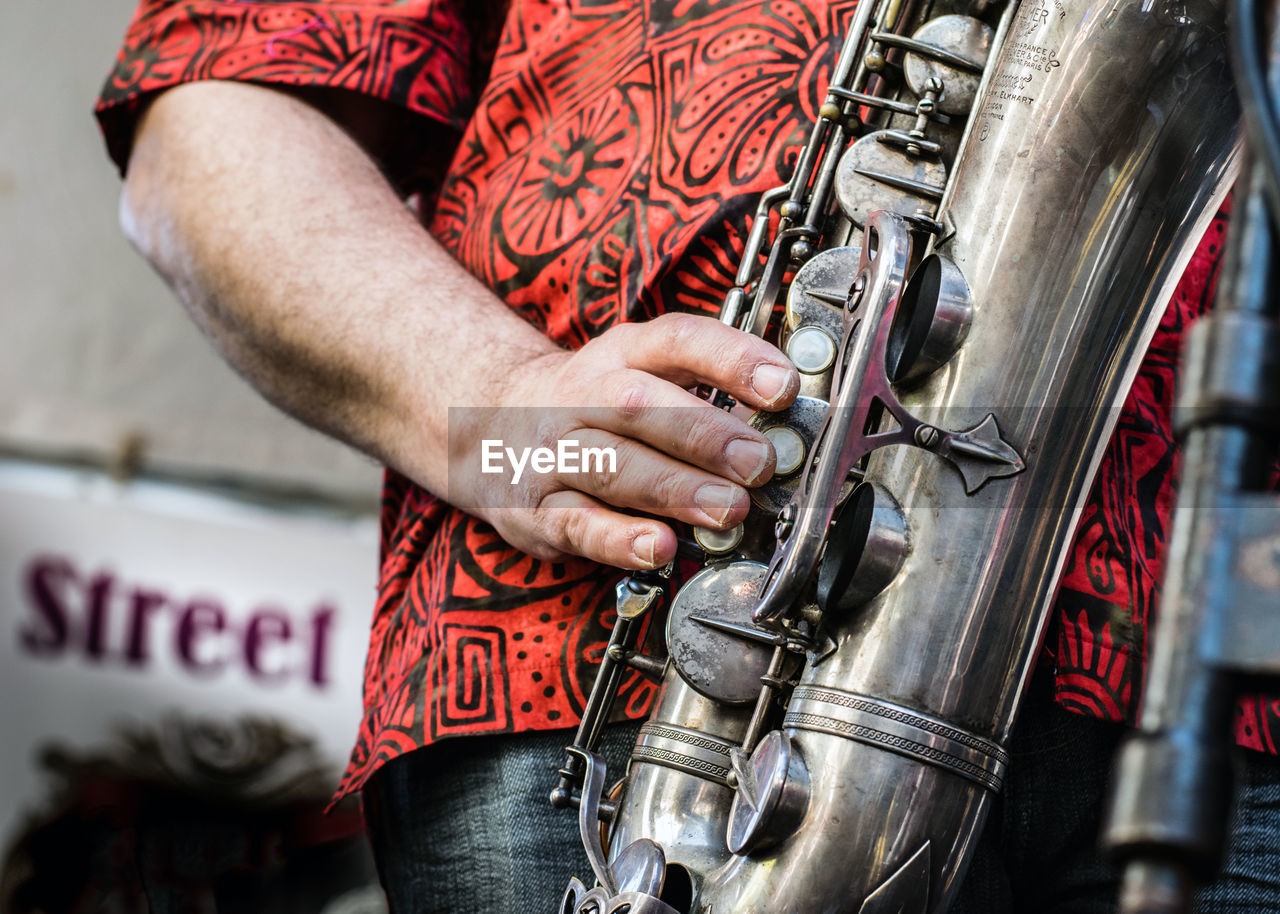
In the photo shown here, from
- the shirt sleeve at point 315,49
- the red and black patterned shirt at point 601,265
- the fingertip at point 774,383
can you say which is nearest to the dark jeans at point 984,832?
the red and black patterned shirt at point 601,265

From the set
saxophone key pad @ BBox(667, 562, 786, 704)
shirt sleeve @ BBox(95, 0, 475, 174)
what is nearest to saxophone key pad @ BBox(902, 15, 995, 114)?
saxophone key pad @ BBox(667, 562, 786, 704)

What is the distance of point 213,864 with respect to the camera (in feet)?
7.43

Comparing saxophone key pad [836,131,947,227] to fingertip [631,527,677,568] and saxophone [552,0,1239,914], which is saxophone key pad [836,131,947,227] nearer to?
saxophone [552,0,1239,914]

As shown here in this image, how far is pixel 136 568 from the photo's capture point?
8.06ft

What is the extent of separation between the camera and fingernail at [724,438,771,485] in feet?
2.44

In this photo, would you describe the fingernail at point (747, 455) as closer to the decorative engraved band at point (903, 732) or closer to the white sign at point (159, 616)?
the decorative engraved band at point (903, 732)

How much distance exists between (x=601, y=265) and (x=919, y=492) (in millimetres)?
298

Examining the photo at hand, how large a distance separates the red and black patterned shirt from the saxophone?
60mm

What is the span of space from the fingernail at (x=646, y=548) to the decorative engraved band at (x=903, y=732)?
0.44 ft

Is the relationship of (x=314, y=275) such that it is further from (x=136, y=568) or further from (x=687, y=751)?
(x=136, y=568)

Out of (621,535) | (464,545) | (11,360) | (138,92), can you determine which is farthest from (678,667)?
(11,360)

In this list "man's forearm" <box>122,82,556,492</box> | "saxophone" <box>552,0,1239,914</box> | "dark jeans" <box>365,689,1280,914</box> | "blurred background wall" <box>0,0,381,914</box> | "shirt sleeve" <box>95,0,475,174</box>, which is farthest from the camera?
"blurred background wall" <box>0,0,381,914</box>

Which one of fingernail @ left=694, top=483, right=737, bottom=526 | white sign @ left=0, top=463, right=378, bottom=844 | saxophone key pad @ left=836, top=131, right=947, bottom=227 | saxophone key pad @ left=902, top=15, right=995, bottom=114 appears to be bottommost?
white sign @ left=0, top=463, right=378, bottom=844

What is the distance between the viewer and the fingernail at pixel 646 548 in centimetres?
76
